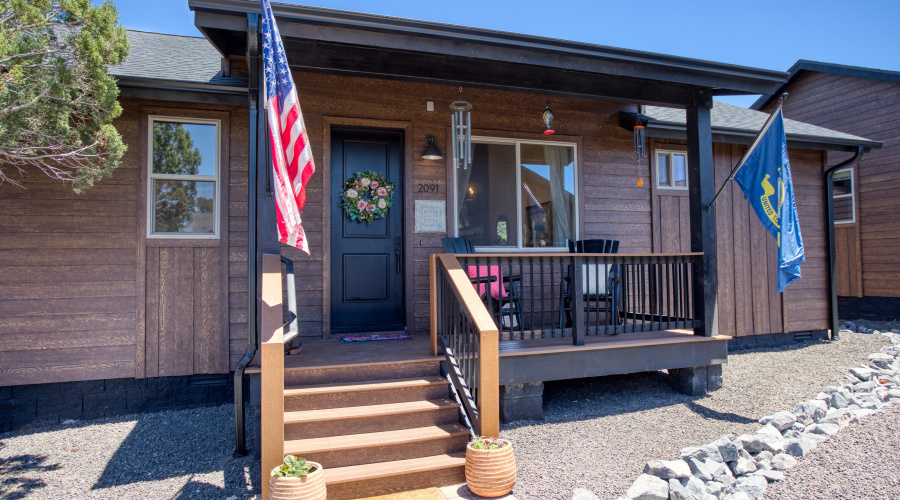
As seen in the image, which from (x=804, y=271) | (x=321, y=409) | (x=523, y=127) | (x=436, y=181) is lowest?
(x=321, y=409)

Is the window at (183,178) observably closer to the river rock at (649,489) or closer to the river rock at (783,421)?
the river rock at (649,489)

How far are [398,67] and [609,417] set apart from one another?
3230 mm

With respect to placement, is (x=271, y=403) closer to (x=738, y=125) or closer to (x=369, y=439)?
(x=369, y=439)

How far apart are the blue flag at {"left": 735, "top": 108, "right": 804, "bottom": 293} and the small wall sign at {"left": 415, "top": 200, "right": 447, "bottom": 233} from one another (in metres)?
2.72

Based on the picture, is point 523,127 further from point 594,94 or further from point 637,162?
point 637,162

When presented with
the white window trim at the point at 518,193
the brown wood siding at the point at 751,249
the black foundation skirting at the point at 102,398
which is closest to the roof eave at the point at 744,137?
the brown wood siding at the point at 751,249

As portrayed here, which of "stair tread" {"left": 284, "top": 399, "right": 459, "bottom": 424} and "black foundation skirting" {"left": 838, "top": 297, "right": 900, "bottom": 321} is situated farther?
"black foundation skirting" {"left": 838, "top": 297, "right": 900, "bottom": 321}

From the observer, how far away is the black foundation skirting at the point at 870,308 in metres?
8.87

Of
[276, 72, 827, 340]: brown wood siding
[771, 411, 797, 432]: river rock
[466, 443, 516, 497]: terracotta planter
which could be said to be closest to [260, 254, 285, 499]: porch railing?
[466, 443, 516, 497]: terracotta planter

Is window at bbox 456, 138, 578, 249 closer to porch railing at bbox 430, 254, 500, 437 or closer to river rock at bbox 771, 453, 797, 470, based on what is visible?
porch railing at bbox 430, 254, 500, 437

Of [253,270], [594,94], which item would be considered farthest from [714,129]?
[253,270]

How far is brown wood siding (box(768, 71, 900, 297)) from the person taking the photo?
8.89 metres

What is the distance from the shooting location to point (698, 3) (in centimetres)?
1198

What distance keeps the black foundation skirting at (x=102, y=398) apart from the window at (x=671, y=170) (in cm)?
514
